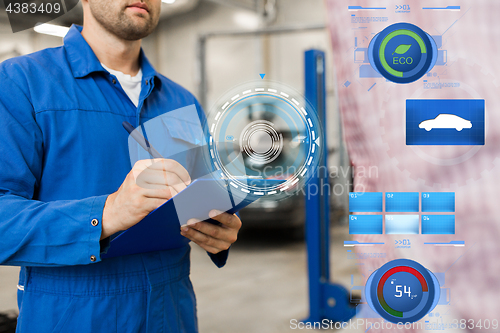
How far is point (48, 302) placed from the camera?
626mm

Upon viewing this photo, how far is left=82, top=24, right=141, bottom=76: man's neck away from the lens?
29.6 inches

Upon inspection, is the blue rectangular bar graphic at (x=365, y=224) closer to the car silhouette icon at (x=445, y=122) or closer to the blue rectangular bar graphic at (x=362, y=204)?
the blue rectangular bar graphic at (x=362, y=204)

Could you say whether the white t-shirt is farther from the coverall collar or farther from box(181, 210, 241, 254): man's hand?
box(181, 210, 241, 254): man's hand

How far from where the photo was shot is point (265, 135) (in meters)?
0.48

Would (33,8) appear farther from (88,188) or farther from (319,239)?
(319,239)

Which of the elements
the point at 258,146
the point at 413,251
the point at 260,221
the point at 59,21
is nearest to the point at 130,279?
the point at 258,146

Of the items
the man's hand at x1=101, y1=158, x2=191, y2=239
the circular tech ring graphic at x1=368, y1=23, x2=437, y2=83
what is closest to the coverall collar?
the man's hand at x1=101, y1=158, x2=191, y2=239

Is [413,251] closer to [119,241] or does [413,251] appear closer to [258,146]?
[258,146]

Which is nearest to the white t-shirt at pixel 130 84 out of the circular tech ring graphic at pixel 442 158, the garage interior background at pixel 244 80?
the garage interior background at pixel 244 80

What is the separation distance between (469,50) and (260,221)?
322cm

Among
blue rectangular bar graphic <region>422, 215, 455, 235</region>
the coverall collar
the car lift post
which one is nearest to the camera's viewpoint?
blue rectangular bar graphic <region>422, 215, 455, 235</region>

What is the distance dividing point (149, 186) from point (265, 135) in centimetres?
16

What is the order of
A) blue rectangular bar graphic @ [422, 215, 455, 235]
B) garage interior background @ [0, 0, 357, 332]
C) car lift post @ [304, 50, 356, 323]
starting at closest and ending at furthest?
blue rectangular bar graphic @ [422, 215, 455, 235] → car lift post @ [304, 50, 356, 323] → garage interior background @ [0, 0, 357, 332]
